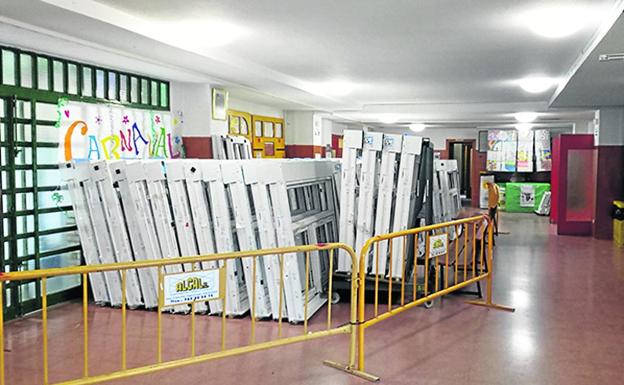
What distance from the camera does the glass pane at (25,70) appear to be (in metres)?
5.55

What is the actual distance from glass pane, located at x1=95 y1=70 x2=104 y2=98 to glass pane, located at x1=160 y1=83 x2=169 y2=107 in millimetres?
1196

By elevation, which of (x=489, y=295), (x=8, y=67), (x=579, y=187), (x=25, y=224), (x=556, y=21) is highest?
(x=556, y=21)

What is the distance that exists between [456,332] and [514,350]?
0.60 meters

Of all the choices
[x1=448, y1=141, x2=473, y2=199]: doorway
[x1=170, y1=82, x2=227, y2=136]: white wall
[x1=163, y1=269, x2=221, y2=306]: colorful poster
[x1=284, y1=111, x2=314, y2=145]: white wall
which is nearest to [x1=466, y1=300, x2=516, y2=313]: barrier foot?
[x1=163, y1=269, x2=221, y2=306]: colorful poster

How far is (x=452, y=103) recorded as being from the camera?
12336 mm

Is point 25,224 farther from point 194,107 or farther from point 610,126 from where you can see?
point 610,126

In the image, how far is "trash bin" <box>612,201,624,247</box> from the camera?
401 inches

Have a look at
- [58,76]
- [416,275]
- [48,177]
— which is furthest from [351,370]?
[58,76]

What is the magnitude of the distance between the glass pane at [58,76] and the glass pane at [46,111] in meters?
0.21

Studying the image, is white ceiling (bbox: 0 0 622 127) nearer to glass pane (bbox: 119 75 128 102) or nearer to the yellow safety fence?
glass pane (bbox: 119 75 128 102)

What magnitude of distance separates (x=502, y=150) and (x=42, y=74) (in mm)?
14421

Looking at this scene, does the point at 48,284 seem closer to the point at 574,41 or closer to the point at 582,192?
the point at 574,41

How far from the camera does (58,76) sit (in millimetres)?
6016

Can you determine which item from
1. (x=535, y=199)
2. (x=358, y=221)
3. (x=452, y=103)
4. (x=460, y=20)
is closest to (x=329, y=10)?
(x=460, y=20)
